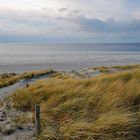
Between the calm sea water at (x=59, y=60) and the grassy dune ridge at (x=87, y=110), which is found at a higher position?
the calm sea water at (x=59, y=60)

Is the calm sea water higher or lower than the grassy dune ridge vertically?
higher

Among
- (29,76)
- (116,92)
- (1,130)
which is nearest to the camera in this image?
(1,130)

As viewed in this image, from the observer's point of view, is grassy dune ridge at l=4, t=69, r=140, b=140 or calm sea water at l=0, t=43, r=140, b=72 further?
calm sea water at l=0, t=43, r=140, b=72

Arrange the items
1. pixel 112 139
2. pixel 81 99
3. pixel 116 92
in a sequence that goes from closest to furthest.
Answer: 1. pixel 112 139
2. pixel 81 99
3. pixel 116 92

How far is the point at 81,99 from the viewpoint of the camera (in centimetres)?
780

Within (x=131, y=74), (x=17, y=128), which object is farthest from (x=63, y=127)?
(x=131, y=74)

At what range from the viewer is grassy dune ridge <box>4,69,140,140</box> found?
5914 millimetres

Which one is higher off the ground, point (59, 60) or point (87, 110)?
point (59, 60)

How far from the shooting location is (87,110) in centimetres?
721

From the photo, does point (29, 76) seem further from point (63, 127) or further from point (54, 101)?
point (63, 127)

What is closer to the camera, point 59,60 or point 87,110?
point 87,110

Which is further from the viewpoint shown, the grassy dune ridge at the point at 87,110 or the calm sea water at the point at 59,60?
the calm sea water at the point at 59,60

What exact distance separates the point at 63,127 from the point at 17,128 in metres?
1.26

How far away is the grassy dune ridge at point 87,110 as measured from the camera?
591cm
